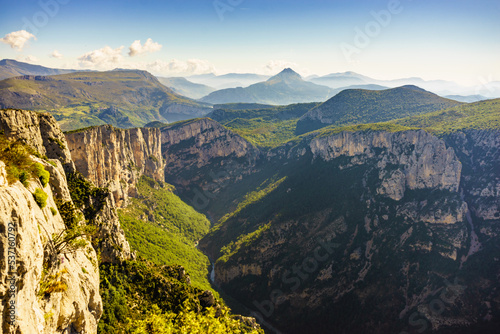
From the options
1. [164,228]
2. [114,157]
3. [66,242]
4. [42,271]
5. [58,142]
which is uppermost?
[58,142]

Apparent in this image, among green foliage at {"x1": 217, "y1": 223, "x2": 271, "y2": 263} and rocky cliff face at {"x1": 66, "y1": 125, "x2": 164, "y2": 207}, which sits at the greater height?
rocky cliff face at {"x1": 66, "y1": 125, "x2": 164, "y2": 207}

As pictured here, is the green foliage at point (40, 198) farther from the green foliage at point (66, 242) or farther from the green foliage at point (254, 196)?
the green foliage at point (254, 196)

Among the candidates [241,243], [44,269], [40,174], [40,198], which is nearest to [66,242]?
[40,198]

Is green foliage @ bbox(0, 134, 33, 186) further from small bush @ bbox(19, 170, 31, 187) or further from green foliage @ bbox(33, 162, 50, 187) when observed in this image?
green foliage @ bbox(33, 162, 50, 187)

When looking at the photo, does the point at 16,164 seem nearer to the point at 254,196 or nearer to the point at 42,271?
the point at 42,271

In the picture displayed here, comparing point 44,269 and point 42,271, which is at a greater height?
point 42,271

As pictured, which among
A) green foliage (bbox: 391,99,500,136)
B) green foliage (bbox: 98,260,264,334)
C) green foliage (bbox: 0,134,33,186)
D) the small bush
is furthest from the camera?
green foliage (bbox: 391,99,500,136)

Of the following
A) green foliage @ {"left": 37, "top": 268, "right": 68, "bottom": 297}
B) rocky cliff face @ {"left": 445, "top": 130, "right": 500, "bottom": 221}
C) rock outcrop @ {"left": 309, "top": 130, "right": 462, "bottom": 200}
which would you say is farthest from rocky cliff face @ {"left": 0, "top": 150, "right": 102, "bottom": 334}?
rocky cliff face @ {"left": 445, "top": 130, "right": 500, "bottom": 221}
